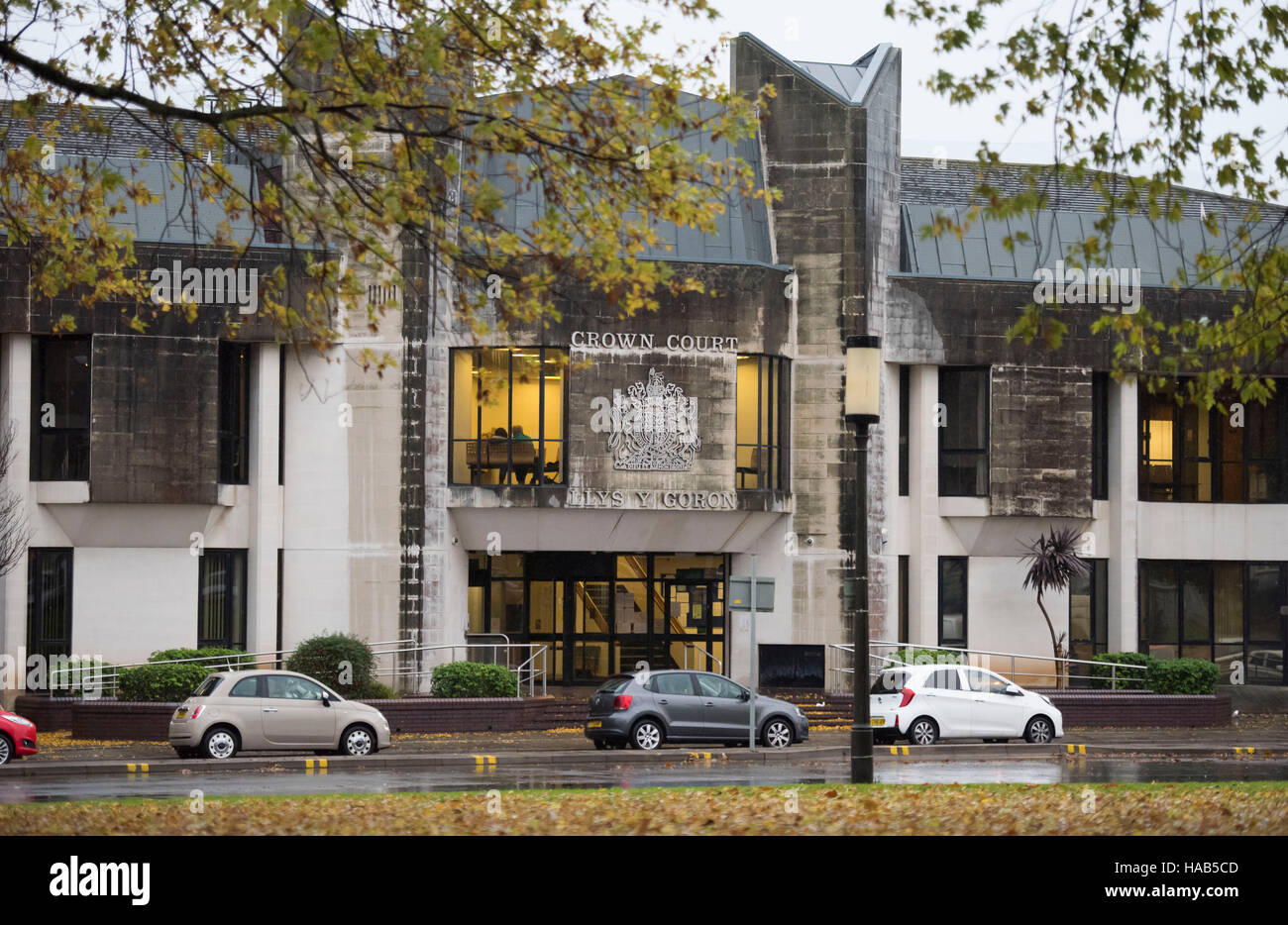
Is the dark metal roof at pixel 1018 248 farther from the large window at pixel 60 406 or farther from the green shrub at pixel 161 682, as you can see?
the green shrub at pixel 161 682

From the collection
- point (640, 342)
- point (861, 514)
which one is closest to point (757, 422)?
point (640, 342)

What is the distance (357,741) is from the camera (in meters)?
23.5

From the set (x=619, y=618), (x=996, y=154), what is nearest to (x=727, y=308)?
(x=619, y=618)

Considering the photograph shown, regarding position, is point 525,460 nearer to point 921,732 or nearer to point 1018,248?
point 921,732

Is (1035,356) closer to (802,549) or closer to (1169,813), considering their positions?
(802,549)

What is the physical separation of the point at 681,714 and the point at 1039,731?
21.3 ft

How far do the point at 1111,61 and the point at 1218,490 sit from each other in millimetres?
26820

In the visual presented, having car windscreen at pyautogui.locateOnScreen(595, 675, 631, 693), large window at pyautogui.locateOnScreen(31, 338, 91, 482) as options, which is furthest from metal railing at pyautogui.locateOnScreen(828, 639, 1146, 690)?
large window at pyautogui.locateOnScreen(31, 338, 91, 482)

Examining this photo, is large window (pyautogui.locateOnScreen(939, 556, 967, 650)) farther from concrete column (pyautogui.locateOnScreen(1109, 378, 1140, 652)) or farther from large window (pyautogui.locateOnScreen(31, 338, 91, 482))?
large window (pyautogui.locateOnScreen(31, 338, 91, 482))

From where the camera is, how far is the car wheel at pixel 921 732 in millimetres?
25891

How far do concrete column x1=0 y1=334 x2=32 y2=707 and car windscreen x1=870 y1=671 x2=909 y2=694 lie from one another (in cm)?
1609

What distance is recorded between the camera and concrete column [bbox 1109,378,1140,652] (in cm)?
3497

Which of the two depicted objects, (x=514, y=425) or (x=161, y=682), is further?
(x=514, y=425)

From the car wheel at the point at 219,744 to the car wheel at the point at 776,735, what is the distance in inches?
321
